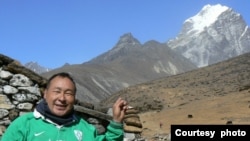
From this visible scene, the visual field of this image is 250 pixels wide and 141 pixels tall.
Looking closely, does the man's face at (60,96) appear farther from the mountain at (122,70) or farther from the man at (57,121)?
the mountain at (122,70)

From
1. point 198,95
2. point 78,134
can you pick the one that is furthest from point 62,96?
point 198,95

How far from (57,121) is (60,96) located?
0.17 m

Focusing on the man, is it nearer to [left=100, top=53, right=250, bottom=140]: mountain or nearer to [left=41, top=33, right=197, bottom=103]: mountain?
[left=100, top=53, right=250, bottom=140]: mountain

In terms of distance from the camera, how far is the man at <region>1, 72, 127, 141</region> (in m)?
3.06

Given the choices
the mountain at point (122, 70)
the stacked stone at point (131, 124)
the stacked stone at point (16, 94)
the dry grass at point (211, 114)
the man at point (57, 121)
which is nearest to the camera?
the man at point (57, 121)

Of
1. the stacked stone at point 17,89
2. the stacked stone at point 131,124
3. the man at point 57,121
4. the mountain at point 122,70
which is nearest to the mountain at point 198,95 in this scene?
the mountain at point 122,70

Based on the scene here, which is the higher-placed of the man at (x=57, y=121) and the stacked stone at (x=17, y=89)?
the stacked stone at (x=17, y=89)

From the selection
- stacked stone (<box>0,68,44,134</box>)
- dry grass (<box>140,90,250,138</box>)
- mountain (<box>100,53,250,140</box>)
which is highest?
mountain (<box>100,53,250,140</box>)

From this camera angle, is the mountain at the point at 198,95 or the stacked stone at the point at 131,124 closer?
the stacked stone at the point at 131,124

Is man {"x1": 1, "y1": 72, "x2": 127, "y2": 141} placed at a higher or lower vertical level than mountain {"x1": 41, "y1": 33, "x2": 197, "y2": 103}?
lower

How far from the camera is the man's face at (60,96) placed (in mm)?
3123

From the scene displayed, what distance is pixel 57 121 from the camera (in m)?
3.09

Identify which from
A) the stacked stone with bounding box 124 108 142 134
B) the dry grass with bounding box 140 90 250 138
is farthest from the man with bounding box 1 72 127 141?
the dry grass with bounding box 140 90 250 138

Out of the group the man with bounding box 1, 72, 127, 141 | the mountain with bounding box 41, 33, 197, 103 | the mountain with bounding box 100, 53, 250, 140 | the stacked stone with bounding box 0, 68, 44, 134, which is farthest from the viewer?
the mountain with bounding box 41, 33, 197, 103
